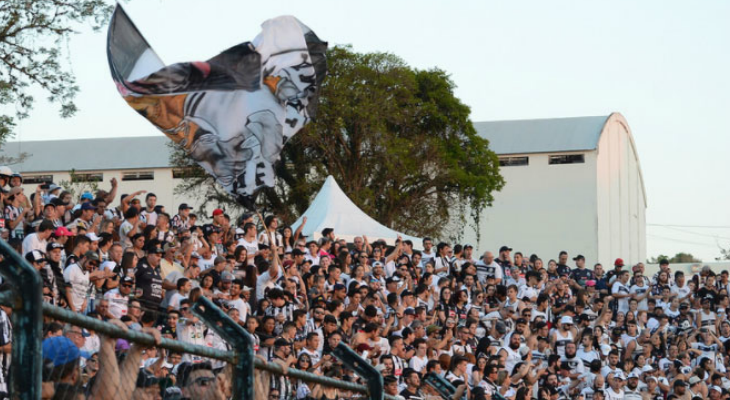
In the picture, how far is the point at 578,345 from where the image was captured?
1875 cm

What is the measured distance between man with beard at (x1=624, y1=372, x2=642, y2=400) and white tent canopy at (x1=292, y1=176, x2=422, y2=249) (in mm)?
6592

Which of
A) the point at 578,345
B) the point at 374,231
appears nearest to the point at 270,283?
the point at 578,345

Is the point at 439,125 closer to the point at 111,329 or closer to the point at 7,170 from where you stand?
the point at 7,170

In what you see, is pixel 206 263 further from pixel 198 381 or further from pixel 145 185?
pixel 145 185

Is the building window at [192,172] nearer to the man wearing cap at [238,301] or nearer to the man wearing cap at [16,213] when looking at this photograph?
the man wearing cap at [16,213]

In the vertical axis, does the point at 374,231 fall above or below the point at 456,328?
above

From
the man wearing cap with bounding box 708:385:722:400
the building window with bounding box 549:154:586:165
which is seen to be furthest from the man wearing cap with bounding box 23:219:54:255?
the building window with bounding box 549:154:586:165

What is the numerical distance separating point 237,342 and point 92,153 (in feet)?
158

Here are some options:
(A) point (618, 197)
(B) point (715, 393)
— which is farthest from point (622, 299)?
(A) point (618, 197)

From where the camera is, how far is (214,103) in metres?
14.0

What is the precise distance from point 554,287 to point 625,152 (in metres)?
32.0

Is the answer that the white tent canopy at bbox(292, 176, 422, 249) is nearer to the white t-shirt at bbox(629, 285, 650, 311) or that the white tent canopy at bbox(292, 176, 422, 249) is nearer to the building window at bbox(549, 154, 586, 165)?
→ the white t-shirt at bbox(629, 285, 650, 311)

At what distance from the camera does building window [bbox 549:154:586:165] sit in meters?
45.8

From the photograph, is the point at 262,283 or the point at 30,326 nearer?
the point at 30,326
